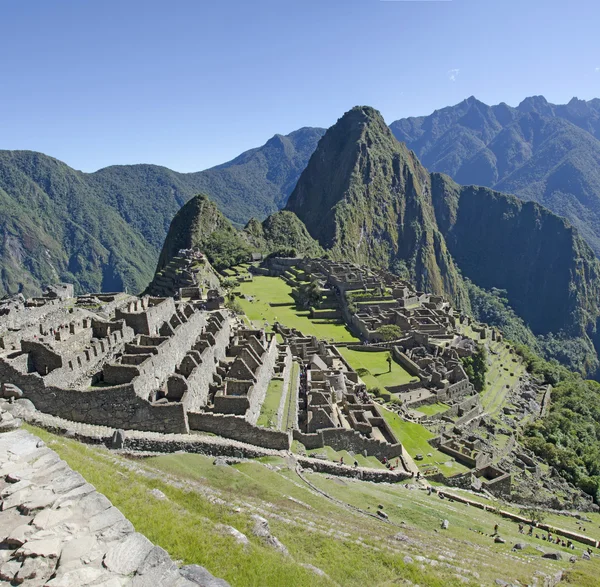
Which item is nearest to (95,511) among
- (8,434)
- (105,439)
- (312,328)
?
(8,434)

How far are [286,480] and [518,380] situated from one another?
61.2 meters

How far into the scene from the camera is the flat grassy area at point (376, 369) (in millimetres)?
48250

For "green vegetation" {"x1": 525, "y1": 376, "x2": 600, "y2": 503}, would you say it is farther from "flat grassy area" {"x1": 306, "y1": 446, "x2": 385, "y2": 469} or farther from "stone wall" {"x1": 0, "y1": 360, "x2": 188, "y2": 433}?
"stone wall" {"x1": 0, "y1": 360, "x2": 188, "y2": 433}

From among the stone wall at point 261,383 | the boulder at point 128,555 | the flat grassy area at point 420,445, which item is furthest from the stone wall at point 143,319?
the boulder at point 128,555

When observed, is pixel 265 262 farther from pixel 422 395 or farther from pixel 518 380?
pixel 422 395

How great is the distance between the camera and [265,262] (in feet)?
397

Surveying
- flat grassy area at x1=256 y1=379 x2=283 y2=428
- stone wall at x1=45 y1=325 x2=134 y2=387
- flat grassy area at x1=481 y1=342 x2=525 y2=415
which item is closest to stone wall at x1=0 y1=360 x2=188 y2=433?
stone wall at x1=45 y1=325 x2=134 y2=387

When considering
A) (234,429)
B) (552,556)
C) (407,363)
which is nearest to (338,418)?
(234,429)

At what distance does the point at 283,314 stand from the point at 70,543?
216 feet

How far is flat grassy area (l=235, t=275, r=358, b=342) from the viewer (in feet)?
213

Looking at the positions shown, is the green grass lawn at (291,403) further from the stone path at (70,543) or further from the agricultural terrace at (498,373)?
the agricultural terrace at (498,373)

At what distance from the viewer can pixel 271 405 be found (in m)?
26.9

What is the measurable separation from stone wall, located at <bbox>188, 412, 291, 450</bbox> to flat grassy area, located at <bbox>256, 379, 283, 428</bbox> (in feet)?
3.99

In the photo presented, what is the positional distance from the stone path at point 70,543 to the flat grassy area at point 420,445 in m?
26.1
